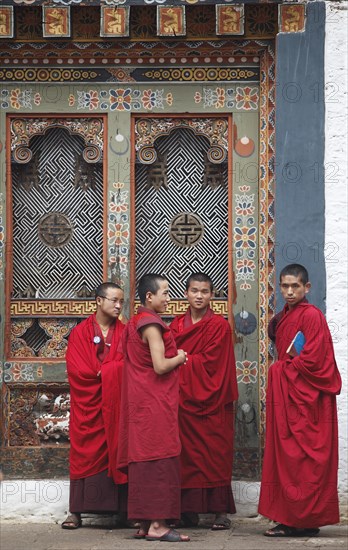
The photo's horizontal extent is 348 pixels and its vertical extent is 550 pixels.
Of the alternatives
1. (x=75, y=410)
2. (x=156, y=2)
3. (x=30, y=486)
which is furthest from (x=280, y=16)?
A: (x=30, y=486)

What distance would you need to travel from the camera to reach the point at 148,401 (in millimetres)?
8289

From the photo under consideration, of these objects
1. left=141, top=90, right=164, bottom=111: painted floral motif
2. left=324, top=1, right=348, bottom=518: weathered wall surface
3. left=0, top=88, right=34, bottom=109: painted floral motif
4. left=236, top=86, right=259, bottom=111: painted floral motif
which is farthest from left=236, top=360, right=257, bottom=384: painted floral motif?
left=0, top=88, right=34, bottom=109: painted floral motif

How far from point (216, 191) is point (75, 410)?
203cm

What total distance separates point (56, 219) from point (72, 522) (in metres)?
2.33

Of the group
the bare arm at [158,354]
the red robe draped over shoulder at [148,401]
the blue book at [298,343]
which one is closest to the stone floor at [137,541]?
the red robe draped over shoulder at [148,401]

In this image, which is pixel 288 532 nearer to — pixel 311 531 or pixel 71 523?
pixel 311 531


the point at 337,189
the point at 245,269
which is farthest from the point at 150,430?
the point at 337,189

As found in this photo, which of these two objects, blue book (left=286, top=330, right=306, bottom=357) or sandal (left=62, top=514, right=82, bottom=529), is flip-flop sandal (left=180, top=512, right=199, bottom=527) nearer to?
sandal (left=62, top=514, right=82, bottom=529)

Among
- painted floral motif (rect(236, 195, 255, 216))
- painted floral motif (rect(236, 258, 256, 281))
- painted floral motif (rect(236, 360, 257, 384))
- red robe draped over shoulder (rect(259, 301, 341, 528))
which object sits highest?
painted floral motif (rect(236, 195, 255, 216))

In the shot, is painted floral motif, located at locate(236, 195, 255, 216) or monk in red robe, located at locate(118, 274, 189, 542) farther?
painted floral motif, located at locate(236, 195, 255, 216)

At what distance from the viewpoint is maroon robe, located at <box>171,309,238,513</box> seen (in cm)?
882

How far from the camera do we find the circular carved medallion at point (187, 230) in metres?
9.66

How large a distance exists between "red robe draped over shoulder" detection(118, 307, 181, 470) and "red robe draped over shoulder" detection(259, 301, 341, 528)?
0.69 metres

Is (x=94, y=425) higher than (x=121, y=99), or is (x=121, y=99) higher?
(x=121, y=99)
